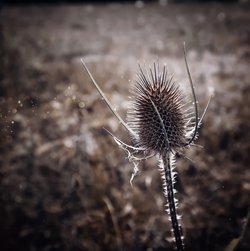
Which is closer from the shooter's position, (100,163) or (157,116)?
(157,116)

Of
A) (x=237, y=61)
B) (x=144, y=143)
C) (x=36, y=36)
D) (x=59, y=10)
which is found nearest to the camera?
(x=144, y=143)

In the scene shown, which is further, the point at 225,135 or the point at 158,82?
the point at 225,135

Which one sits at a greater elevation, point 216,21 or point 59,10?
point 59,10

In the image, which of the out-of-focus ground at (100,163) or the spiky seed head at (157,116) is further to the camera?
the out-of-focus ground at (100,163)

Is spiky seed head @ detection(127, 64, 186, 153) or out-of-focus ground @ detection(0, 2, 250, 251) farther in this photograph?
out-of-focus ground @ detection(0, 2, 250, 251)

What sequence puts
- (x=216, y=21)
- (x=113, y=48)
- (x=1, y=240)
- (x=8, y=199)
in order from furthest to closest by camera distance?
(x=216, y=21) < (x=113, y=48) < (x=8, y=199) < (x=1, y=240)

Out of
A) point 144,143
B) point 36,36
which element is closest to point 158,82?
point 144,143

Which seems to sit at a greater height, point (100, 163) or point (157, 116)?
point (100, 163)

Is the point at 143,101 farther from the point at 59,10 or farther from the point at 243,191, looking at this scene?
the point at 59,10
